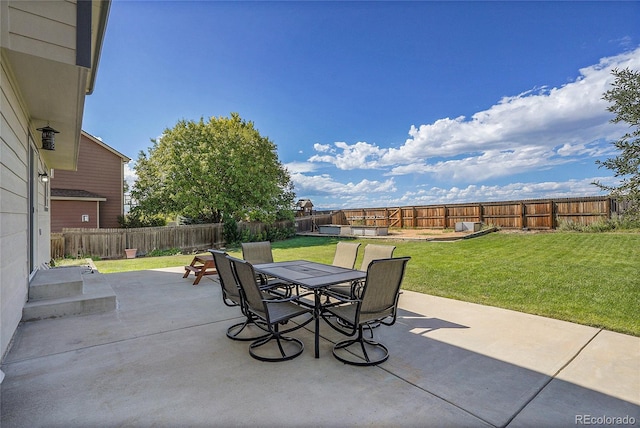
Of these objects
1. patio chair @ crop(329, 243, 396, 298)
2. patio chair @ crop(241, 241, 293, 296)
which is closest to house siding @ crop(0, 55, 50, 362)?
patio chair @ crop(241, 241, 293, 296)

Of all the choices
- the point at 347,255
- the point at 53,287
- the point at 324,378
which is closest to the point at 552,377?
the point at 324,378

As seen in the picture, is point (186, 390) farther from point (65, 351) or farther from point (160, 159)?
point (160, 159)

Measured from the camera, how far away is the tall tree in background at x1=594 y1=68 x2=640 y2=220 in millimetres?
4203

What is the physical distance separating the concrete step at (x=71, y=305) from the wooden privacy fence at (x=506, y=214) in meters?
14.7

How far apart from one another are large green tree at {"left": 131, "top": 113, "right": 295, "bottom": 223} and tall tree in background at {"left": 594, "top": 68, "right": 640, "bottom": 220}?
14.7 m

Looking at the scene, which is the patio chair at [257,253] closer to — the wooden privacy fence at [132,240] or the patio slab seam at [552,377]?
the patio slab seam at [552,377]

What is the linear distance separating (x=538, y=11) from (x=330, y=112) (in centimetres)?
1004

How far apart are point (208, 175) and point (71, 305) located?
12.2 metres

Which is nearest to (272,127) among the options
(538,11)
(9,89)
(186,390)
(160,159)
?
(160,159)

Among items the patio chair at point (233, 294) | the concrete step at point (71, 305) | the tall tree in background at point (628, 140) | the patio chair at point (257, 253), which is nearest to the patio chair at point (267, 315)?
the patio chair at point (233, 294)

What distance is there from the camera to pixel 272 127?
63.2 ft

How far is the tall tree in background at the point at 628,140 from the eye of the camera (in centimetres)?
420

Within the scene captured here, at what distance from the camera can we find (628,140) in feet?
14.1

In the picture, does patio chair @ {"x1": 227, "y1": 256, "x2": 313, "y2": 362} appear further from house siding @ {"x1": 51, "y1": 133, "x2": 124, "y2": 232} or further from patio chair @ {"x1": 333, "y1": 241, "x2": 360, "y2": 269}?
house siding @ {"x1": 51, "y1": 133, "x2": 124, "y2": 232}
